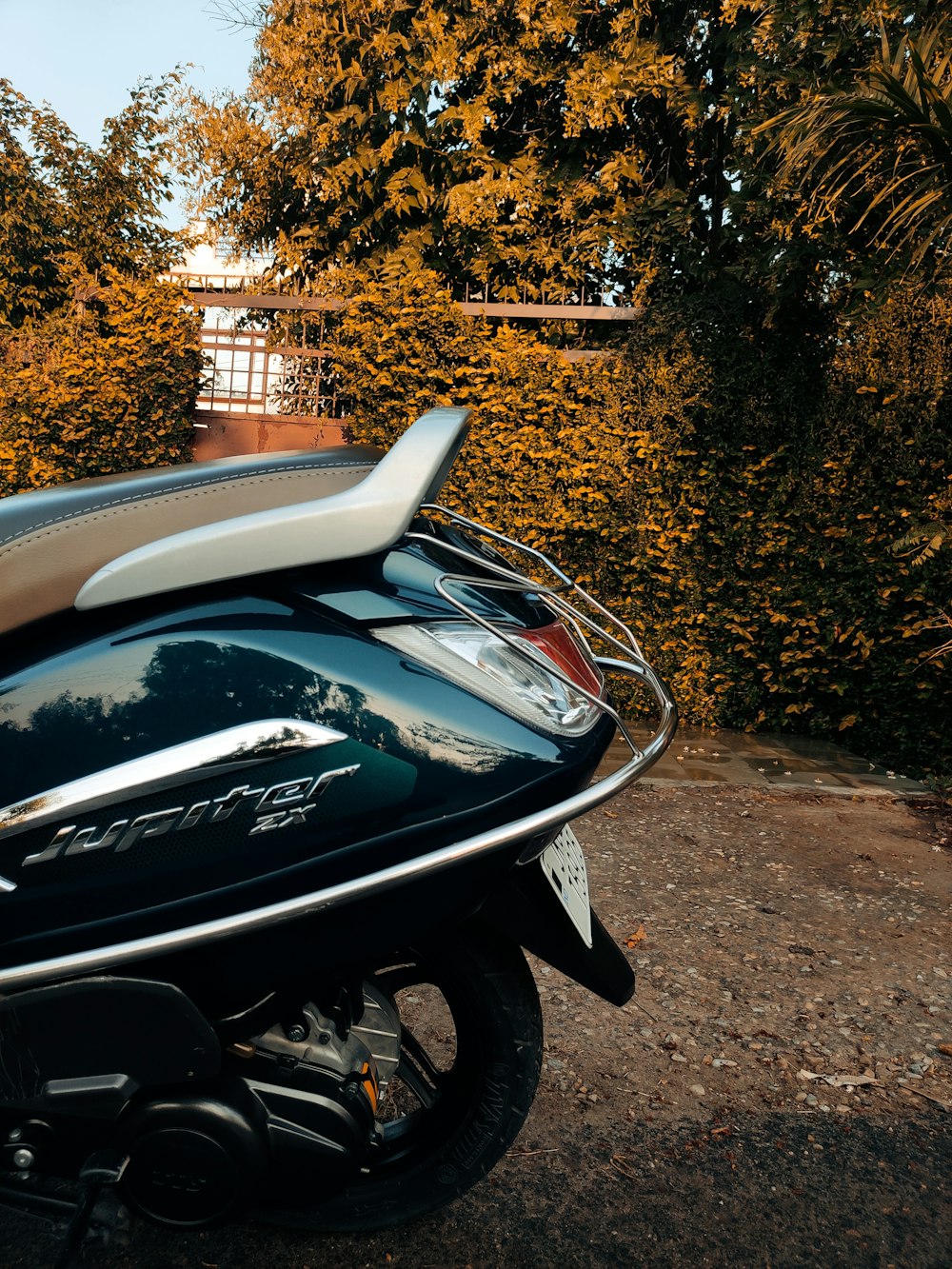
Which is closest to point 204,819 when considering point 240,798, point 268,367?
point 240,798

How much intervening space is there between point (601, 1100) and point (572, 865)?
84cm

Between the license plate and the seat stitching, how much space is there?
705 mm

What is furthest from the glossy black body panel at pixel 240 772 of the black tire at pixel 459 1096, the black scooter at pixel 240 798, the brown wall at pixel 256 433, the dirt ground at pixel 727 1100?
the brown wall at pixel 256 433

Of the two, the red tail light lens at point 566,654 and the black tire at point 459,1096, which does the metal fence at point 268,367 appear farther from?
the black tire at point 459,1096

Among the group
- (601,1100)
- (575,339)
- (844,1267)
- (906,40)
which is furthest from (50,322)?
(844,1267)

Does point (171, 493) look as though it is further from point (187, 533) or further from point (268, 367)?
point (268, 367)

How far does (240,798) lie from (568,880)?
61cm

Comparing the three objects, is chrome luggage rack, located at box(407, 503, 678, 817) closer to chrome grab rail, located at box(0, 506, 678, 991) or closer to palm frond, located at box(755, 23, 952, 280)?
chrome grab rail, located at box(0, 506, 678, 991)

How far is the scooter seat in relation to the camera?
138cm

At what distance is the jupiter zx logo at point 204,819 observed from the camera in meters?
1.35

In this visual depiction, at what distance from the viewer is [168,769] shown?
1339mm

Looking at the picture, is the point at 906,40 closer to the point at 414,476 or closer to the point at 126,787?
the point at 414,476

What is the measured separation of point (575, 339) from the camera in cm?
668

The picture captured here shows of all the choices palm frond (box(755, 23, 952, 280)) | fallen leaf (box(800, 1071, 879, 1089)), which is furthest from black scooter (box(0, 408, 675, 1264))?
palm frond (box(755, 23, 952, 280))
